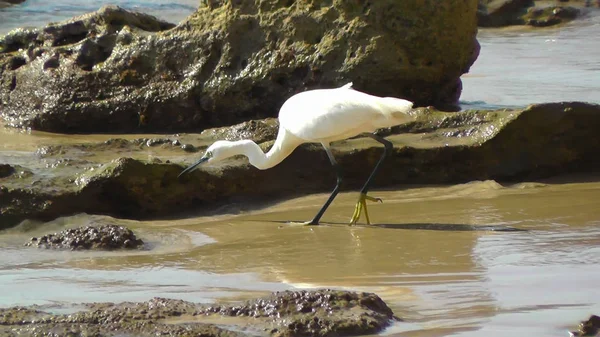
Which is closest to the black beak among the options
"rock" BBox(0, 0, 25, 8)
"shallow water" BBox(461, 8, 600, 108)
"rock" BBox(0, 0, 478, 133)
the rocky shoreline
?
"rock" BBox(0, 0, 478, 133)

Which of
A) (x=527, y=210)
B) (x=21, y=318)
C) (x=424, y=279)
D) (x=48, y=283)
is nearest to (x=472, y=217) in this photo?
(x=527, y=210)

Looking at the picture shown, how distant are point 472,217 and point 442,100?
359 centimetres

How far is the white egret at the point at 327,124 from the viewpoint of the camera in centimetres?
682

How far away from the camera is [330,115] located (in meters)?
6.89

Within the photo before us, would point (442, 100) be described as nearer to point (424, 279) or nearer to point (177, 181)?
point (177, 181)

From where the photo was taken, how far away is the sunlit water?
14.4 feet

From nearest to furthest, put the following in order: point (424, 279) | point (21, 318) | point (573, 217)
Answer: point (21, 318)
point (424, 279)
point (573, 217)

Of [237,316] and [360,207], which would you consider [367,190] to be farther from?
[237,316]

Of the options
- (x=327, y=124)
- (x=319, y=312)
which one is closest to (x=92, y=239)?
(x=327, y=124)

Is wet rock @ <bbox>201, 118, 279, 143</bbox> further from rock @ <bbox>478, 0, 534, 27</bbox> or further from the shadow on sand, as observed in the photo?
rock @ <bbox>478, 0, 534, 27</bbox>

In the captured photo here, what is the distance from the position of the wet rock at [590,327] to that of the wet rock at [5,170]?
4.22 meters

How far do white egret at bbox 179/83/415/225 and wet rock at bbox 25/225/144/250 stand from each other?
114 centimetres

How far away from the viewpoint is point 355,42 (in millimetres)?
9328

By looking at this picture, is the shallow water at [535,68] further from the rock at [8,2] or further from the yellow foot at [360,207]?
the rock at [8,2]
